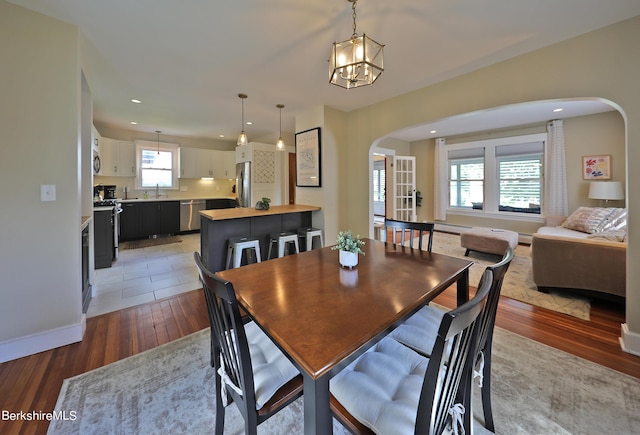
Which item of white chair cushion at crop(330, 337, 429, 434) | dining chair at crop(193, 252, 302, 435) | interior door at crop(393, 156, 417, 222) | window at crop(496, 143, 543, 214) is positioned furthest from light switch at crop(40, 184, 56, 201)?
window at crop(496, 143, 543, 214)

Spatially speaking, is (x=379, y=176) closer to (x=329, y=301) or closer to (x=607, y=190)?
(x=607, y=190)

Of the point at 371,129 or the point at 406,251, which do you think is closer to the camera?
the point at 406,251

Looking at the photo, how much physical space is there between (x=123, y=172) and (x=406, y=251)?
21.8ft

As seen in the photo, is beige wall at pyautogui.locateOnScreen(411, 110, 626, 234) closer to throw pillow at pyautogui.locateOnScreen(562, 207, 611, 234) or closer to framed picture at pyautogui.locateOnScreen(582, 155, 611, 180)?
framed picture at pyautogui.locateOnScreen(582, 155, 611, 180)

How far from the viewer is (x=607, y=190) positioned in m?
4.33

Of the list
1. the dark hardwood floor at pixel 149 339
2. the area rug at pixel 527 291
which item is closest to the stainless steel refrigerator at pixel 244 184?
the dark hardwood floor at pixel 149 339

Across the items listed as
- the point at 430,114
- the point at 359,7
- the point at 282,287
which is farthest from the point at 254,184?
the point at 282,287

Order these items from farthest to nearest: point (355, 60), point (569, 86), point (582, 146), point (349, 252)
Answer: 1. point (582, 146)
2. point (569, 86)
3. point (349, 252)
4. point (355, 60)

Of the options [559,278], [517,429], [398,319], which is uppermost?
[398,319]

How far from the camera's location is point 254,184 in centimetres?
591

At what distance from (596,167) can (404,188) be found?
349 centimetres

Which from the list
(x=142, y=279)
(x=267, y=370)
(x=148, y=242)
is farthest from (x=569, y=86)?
Answer: (x=148, y=242)

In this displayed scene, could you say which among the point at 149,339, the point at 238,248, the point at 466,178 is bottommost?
the point at 149,339

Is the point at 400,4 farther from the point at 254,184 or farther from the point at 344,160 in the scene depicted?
the point at 254,184
